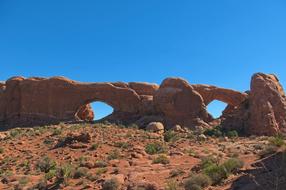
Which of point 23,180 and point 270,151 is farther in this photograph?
point 23,180

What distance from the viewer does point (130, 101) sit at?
36938mm

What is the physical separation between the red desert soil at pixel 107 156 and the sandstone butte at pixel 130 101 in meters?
3.58

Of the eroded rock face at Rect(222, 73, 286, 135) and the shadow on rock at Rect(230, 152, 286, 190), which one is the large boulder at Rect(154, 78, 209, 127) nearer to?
the eroded rock face at Rect(222, 73, 286, 135)

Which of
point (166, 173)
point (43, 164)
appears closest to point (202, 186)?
point (166, 173)

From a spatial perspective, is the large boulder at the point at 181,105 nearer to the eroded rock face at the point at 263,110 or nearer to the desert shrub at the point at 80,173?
the eroded rock face at the point at 263,110

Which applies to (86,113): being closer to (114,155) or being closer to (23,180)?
(114,155)

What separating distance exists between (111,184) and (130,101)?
23.3 m

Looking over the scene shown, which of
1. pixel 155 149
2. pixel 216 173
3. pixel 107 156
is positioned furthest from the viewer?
pixel 155 149

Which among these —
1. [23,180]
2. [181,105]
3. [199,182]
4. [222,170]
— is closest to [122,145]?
[23,180]

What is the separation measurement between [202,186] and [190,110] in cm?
2147

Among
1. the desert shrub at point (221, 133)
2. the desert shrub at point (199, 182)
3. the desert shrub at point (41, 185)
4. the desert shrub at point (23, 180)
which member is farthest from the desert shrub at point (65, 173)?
the desert shrub at point (221, 133)

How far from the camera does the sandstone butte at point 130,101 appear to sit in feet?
102

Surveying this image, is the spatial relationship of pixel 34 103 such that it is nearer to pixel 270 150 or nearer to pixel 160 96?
pixel 160 96

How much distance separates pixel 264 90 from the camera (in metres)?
28.9
